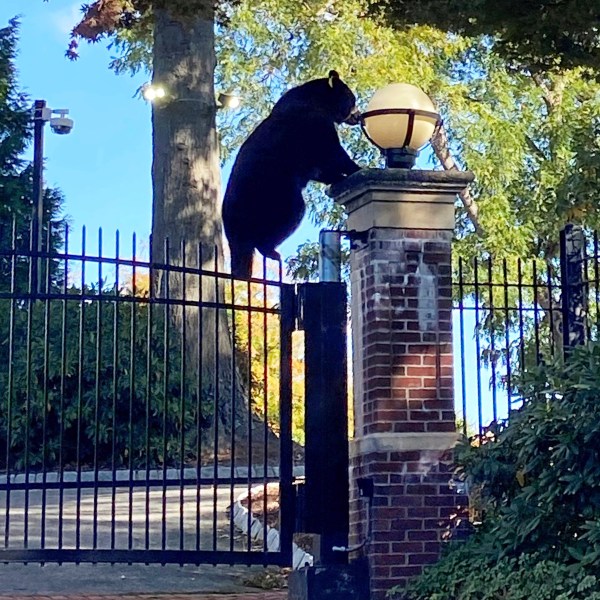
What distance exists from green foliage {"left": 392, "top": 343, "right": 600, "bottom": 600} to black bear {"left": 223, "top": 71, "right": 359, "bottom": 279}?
71.1 inches

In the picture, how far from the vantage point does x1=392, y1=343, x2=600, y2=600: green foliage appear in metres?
4.93

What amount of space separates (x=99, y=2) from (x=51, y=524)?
6.94 metres

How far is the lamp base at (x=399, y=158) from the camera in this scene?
20.7 ft

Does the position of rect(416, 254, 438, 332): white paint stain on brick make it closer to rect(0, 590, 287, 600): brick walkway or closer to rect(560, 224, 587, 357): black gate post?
rect(560, 224, 587, 357): black gate post

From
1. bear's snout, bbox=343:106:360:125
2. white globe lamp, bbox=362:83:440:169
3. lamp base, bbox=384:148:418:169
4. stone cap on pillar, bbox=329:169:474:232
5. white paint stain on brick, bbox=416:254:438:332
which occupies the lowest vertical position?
white paint stain on brick, bbox=416:254:438:332

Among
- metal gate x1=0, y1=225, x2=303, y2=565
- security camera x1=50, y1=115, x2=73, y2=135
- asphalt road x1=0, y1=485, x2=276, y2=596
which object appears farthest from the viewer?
security camera x1=50, y1=115, x2=73, y2=135

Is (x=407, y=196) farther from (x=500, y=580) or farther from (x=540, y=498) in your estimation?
(x=500, y=580)

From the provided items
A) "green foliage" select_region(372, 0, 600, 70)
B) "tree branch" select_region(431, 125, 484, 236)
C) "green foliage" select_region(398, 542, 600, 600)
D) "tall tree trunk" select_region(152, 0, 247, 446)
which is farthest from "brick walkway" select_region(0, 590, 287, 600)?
"tree branch" select_region(431, 125, 484, 236)

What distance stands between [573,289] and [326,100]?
1.90 m

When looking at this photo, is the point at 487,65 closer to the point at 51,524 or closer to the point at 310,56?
the point at 310,56

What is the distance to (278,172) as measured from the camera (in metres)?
6.68

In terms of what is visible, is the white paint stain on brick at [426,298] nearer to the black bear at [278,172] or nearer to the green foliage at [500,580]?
the black bear at [278,172]

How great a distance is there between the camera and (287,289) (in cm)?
639

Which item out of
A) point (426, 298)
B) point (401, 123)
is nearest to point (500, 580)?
point (426, 298)
